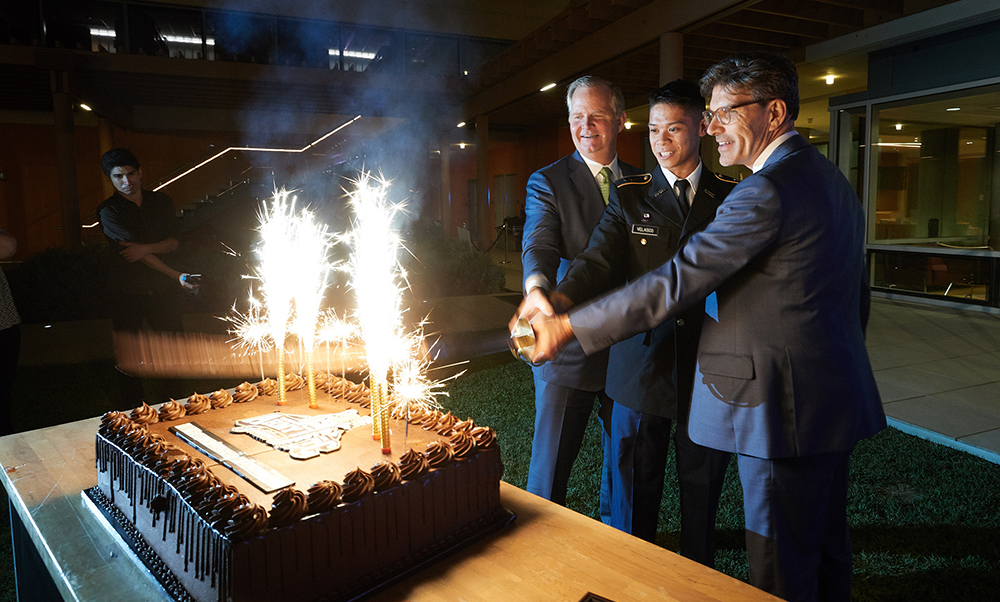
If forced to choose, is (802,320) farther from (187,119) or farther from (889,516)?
(187,119)

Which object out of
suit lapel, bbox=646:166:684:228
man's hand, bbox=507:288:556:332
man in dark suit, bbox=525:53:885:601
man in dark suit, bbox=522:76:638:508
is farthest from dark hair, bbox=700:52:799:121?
man's hand, bbox=507:288:556:332

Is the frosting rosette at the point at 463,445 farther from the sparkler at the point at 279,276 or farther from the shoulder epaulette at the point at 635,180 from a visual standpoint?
the shoulder epaulette at the point at 635,180

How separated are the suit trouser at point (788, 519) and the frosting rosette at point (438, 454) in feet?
2.36

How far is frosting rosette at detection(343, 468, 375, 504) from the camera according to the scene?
1.27 metres

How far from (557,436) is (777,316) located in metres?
0.95

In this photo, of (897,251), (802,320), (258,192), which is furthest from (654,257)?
(258,192)

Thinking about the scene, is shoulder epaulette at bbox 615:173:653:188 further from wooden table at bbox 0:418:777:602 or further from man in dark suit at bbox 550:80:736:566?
wooden table at bbox 0:418:777:602

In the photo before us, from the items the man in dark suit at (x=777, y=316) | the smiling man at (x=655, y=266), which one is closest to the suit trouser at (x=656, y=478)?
the smiling man at (x=655, y=266)

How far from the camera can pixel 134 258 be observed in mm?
3559

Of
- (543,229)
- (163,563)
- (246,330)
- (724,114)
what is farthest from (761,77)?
(246,330)

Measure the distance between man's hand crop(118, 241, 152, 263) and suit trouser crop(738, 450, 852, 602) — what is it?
11.3ft

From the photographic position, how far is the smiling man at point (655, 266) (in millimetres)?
1886

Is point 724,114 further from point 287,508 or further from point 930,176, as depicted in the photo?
point 930,176

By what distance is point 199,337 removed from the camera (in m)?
6.77
